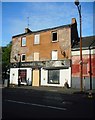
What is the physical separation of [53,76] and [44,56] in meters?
3.26

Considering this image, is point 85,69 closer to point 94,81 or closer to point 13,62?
point 94,81

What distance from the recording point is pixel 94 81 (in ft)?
93.2

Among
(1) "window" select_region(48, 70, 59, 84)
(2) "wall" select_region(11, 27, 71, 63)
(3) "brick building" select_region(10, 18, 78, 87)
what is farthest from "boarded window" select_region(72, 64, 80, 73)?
(1) "window" select_region(48, 70, 59, 84)

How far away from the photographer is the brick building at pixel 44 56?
1249 inches

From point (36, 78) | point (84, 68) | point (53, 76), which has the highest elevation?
point (84, 68)

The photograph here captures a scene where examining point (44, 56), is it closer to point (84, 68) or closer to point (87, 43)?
point (87, 43)

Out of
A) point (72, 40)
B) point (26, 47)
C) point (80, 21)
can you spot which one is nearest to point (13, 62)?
point (26, 47)

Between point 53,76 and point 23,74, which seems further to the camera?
point 23,74

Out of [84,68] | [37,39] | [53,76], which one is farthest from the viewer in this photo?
[37,39]

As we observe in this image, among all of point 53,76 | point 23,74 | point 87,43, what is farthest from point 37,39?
point 87,43

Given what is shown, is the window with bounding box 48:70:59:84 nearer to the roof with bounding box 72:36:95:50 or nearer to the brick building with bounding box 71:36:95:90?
the brick building with bounding box 71:36:95:90

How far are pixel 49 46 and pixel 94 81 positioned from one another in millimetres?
8362

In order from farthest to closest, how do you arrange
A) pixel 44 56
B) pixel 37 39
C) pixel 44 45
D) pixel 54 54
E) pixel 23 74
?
pixel 23 74 < pixel 37 39 < pixel 44 45 < pixel 44 56 < pixel 54 54

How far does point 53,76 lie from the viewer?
106ft
